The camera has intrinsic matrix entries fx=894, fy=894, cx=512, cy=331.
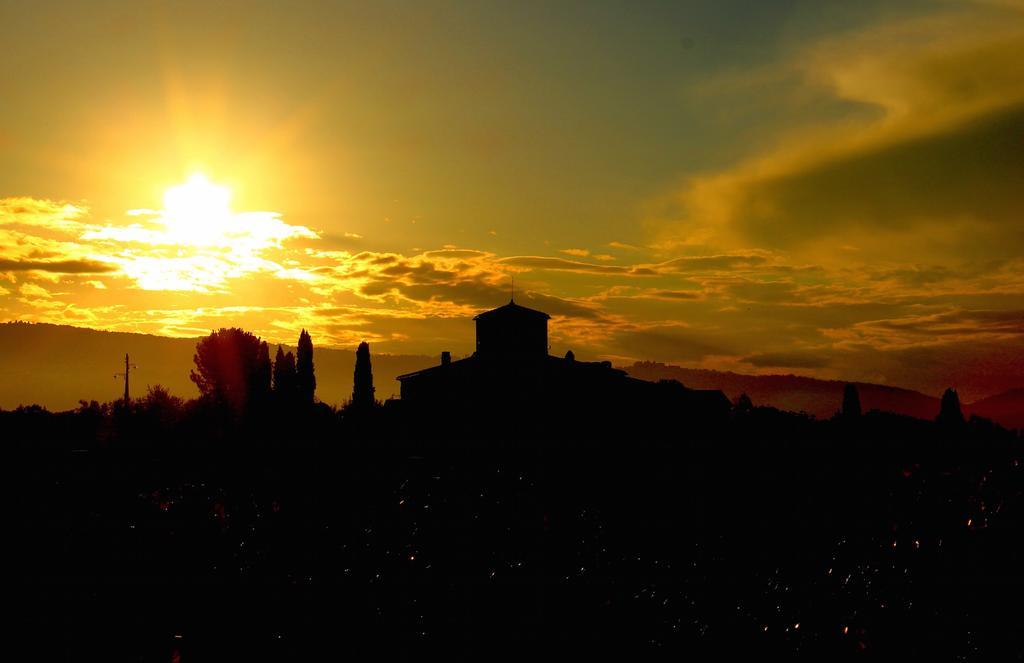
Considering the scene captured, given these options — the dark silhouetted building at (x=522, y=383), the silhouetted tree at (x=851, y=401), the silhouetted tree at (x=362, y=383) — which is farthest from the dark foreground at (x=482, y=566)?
the silhouetted tree at (x=851, y=401)

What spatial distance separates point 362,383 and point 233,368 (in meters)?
11.8

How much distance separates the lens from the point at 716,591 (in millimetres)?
10289

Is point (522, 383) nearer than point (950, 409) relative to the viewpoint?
Yes

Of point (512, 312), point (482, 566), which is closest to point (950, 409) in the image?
point (512, 312)

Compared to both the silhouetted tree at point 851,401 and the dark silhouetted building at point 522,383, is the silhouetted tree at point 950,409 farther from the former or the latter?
the dark silhouetted building at point 522,383

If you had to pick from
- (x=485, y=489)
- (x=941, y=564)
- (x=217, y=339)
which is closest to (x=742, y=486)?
(x=485, y=489)

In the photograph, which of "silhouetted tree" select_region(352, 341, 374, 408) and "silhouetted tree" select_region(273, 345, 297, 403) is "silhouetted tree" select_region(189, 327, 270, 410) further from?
"silhouetted tree" select_region(352, 341, 374, 408)

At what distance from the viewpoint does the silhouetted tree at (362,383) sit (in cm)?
7031

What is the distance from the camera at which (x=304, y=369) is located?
7262 cm

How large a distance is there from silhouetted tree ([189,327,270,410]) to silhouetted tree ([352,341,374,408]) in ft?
26.9

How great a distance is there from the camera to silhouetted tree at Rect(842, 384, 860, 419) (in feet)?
244

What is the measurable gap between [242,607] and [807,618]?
21.6 ft

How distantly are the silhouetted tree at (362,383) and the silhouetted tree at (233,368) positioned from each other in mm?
8192

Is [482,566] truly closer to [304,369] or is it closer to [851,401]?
[304,369]
